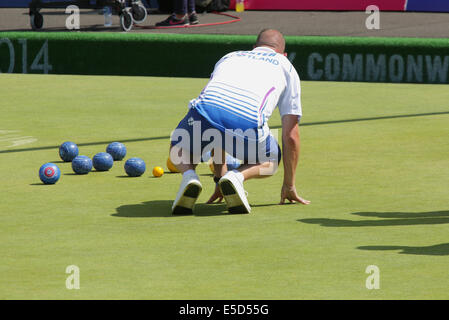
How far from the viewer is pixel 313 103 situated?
13.7 metres

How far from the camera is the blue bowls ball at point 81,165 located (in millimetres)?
8812

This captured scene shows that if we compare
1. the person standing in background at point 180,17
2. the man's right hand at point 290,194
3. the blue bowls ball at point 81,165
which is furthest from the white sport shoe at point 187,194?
the person standing in background at point 180,17

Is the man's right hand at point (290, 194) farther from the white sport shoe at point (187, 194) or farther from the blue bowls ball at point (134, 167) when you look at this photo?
the blue bowls ball at point (134, 167)

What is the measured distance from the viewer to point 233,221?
7.05m

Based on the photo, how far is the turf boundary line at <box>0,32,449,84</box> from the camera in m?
15.8

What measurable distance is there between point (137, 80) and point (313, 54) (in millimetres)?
2835

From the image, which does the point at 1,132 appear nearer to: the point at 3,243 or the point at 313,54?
the point at 3,243

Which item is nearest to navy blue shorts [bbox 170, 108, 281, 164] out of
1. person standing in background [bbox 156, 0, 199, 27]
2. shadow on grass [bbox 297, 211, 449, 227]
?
shadow on grass [bbox 297, 211, 449, 227]

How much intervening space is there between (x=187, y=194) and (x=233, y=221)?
374 mm

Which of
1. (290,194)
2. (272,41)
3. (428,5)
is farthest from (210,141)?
(428,5)

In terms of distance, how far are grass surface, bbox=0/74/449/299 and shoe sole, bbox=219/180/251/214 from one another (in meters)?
0.07

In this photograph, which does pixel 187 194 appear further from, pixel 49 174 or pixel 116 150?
pixel 116 150

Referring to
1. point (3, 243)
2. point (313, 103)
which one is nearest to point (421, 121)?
point (313, 103)

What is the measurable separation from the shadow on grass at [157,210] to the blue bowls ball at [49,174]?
101 cm
